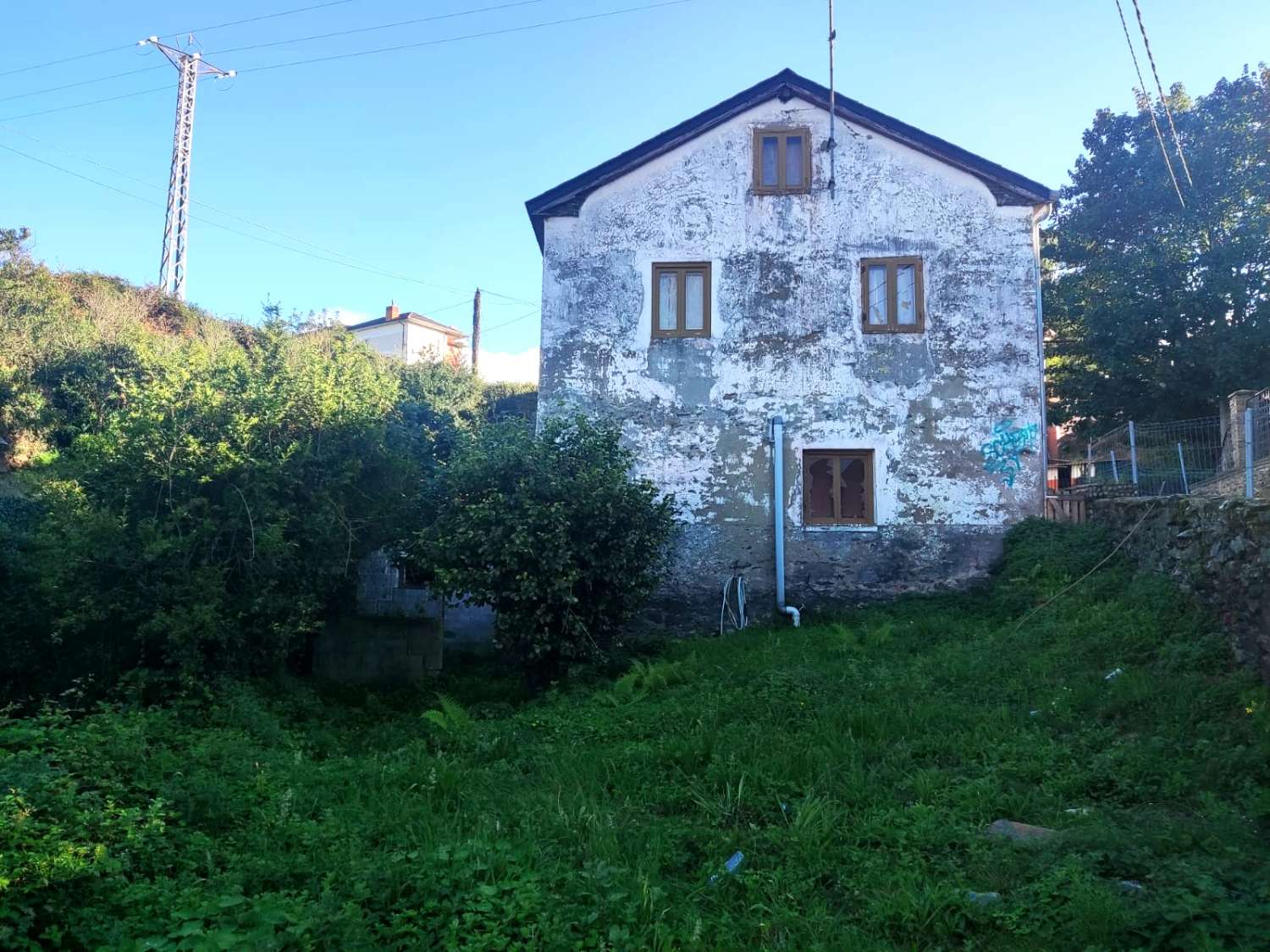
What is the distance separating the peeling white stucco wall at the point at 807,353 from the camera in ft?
43.8

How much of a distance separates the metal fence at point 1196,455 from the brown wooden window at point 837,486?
3434 mm

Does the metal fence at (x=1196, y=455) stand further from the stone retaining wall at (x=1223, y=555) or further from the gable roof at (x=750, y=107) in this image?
the gable roof at (x=750, y=107)

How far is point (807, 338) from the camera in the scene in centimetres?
1369

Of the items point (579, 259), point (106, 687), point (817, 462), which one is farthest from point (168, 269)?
point (817, 462)

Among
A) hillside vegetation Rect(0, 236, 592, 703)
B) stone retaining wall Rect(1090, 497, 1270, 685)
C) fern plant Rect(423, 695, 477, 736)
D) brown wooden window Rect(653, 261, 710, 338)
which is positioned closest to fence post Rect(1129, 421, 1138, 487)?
stone retaining wall Rect(1090, 497, 1270, 685)

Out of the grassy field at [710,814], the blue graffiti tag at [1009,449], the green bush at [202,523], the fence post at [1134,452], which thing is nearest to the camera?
the grassy field at [710,814]

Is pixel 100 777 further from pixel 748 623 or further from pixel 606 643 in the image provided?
pixel 748 623

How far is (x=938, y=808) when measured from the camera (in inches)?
215

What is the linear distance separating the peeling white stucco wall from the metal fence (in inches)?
55.8

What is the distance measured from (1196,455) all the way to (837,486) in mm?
4959

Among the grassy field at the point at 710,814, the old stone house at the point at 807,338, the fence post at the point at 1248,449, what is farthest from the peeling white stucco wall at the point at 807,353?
the grassy field at the point at 710,814

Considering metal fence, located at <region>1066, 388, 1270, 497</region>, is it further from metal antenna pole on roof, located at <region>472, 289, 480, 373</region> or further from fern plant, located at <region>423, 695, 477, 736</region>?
metal antenna pole on roof, located at <region>472, 289, 480, 373</region>

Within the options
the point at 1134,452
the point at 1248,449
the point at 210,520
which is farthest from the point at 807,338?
the point at 210,520

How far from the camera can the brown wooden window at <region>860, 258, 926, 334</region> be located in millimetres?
13648
